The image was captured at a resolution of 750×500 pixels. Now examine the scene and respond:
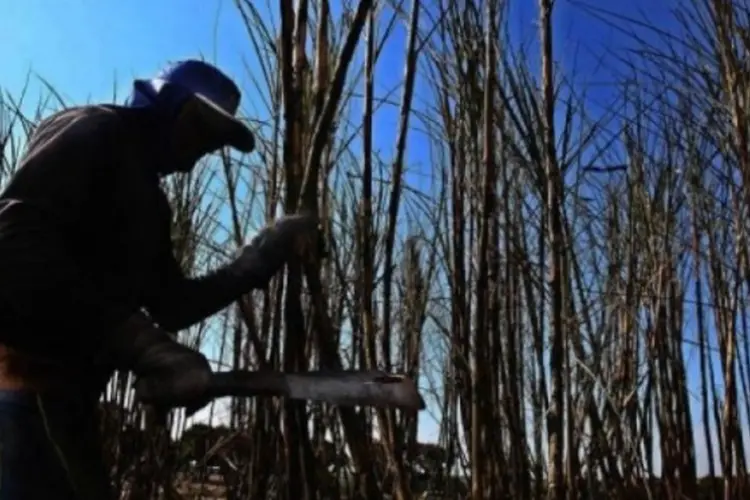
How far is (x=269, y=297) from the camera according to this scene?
1299 millimetres

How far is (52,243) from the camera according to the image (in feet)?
2.79

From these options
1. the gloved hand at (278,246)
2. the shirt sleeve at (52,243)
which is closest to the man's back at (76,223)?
the shirt sleeve at (52,243)

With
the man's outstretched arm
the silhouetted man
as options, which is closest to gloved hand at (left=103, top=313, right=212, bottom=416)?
the silhouetted man

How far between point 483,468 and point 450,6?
2.26 ft

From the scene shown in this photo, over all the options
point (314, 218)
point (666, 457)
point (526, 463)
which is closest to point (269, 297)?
point (314, 218)

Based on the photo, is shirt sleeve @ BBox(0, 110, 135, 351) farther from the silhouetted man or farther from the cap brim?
the cap brim

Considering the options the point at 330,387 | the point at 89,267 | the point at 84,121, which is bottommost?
the point at 330,387

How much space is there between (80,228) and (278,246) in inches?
8.9

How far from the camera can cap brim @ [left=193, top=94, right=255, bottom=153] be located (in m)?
1.02

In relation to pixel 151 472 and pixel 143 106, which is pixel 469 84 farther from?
pixel 151 472

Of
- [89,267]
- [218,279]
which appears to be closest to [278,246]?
[218,279]

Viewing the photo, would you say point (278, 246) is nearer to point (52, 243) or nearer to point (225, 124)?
point (225, 124)

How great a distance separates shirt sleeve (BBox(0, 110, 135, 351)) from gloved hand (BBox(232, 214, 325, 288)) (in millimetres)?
203

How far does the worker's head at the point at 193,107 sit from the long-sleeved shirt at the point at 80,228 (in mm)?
18
